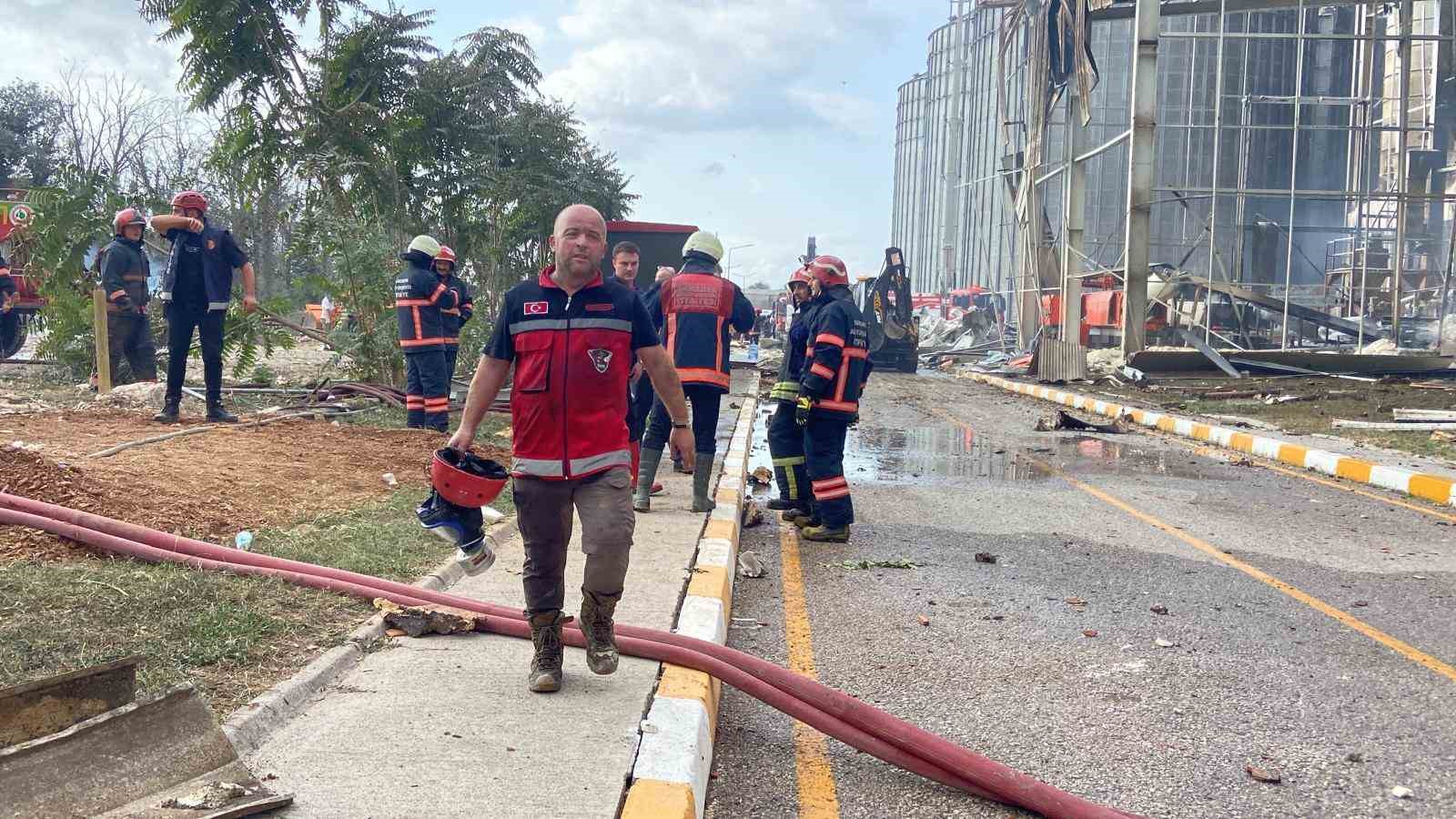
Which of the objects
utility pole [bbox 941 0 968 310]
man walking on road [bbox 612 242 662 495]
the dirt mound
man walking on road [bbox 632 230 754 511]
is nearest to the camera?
the dirt mound

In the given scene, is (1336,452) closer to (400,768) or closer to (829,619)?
(829,619)

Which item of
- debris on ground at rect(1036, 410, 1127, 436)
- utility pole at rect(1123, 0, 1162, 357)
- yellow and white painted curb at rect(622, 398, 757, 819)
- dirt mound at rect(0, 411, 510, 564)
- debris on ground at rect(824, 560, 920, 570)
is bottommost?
debris on ground at rect(824, 560, 920, 570)

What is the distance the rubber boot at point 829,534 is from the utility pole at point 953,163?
52.4 metres

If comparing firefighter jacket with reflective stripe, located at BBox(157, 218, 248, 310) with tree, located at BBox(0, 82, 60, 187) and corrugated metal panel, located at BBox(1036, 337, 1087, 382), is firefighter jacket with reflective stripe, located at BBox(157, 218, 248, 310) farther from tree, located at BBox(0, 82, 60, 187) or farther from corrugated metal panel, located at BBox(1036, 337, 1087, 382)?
tree, located at BBox(0, 82, 60, 187)

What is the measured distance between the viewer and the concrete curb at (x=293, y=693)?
353 cm

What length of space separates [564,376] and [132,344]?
11.7 metres

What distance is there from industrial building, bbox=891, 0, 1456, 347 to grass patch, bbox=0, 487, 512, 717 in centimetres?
2160

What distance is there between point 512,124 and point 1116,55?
3252 cm

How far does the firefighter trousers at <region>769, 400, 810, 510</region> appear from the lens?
8320 millimetres

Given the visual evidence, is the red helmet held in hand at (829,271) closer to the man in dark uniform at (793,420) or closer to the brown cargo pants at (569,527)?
the man in dark uniform at (793,420)

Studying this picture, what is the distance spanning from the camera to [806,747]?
4156 mm

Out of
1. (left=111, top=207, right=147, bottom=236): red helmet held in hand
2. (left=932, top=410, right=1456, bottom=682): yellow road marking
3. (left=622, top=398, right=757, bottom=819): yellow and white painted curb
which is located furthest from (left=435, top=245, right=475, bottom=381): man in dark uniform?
(left=932, top=410, right=1456, bottom=682): yellow road marking

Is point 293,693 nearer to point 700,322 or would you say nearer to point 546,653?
point 546,653

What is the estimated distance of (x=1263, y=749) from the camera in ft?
13.5
